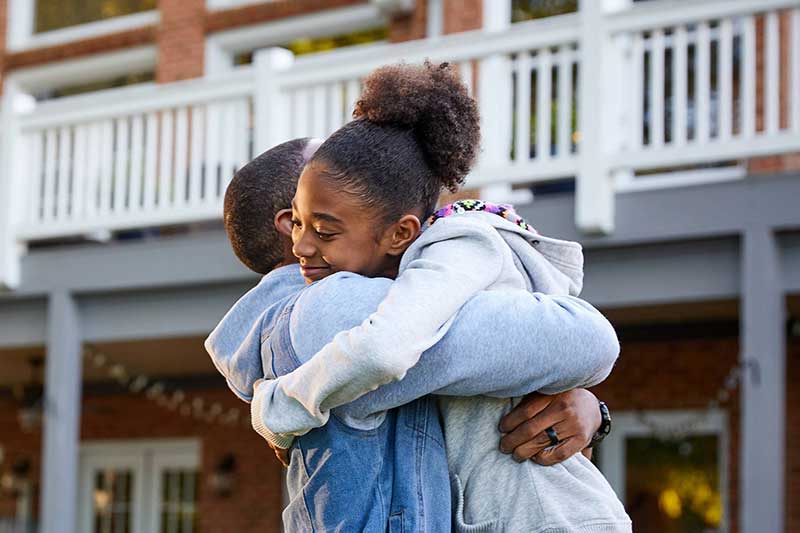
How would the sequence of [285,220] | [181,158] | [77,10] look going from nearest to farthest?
[285,220]
[181,158]
[77,10]

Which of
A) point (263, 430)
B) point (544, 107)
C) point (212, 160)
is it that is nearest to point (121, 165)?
point (212, 160)

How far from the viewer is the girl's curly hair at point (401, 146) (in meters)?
1.91

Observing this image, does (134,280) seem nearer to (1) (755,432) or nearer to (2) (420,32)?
(2) (420,32)

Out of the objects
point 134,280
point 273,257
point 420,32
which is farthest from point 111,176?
point 273,257

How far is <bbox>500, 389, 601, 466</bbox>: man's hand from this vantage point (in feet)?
6.05

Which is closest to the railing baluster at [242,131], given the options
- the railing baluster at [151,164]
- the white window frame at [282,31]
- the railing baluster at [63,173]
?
the railing baluster at [151,164]

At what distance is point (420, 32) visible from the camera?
9.75 metres

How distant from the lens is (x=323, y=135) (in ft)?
25.8

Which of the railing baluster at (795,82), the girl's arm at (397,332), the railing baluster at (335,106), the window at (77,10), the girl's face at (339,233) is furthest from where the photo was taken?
the window at (77,10)

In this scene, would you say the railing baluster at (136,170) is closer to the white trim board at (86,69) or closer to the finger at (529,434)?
the white trim board at (86,69)

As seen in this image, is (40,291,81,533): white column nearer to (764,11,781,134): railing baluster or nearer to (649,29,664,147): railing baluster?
(649,29,664,147): railing baluster

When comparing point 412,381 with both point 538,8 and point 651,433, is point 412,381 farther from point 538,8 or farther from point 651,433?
point 538,8

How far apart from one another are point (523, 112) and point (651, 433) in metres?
3.14

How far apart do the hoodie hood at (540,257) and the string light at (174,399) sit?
9.14 m
